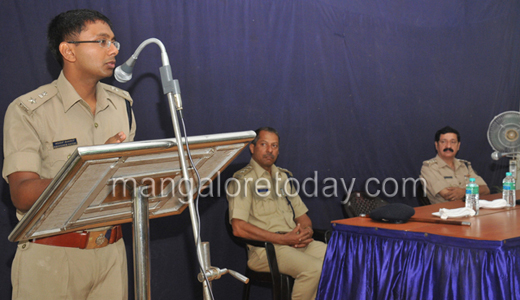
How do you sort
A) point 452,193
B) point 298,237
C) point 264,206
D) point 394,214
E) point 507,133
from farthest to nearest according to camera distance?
point 507,133 → point 452,193 → point 264,206 → point 298,237 → point 394,214

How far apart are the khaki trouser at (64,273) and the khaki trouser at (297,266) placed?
1.45m

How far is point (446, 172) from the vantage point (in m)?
4.41

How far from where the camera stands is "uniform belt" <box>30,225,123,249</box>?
5.05ft

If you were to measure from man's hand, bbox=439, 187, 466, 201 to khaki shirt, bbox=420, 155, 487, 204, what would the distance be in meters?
0.06

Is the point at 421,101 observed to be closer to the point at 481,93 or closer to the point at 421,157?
the point at 421,157

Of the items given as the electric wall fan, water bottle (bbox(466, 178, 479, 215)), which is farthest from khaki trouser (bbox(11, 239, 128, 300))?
the electric wall fan

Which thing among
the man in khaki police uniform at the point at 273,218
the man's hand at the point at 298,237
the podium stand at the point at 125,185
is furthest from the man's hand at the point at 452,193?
the podium stand at the point at 125,185

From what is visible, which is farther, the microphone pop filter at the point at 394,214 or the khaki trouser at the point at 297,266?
the khaki trouser at the point at 297,266

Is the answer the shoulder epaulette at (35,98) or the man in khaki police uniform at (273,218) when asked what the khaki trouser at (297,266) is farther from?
the shoulder epaulette at (35,98)

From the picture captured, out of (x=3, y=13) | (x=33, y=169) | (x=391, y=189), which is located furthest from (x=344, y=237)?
(x=391, y=189)

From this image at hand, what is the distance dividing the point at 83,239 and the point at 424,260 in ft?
5.20

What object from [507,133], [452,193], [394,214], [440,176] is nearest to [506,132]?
[507,133]

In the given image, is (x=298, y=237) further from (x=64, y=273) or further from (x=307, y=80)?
(x=64, y=273)

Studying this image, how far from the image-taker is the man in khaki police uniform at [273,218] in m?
2.91
